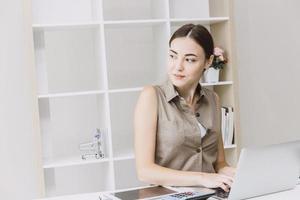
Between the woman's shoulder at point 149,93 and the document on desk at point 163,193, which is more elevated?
the woman's shoulder at point 149,93

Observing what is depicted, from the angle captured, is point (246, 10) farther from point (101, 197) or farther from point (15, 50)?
point (101, 197)

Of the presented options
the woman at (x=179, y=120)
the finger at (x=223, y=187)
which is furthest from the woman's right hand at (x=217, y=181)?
the woman at (x=179, y=120)

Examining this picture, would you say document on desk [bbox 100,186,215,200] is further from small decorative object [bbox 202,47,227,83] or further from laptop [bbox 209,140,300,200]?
small decorative object [bbox 202,47,227,83]

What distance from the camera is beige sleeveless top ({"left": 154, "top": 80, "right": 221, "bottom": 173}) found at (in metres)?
2.02

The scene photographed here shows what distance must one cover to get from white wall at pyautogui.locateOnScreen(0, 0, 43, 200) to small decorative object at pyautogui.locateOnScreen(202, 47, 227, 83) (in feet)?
4.22

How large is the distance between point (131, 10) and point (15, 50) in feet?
2.94

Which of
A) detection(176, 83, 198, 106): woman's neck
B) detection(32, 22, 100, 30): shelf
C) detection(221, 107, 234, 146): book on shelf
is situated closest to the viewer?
detection(176, 83, 198, 106): woman's neck

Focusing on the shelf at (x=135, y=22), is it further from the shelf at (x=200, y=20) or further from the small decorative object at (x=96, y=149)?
the small decorative object at (x=96, y=149)

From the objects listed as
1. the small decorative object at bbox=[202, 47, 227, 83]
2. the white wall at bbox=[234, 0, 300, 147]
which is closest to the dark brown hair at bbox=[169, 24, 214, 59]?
the small decorative object at bbox=[202, 47, 227, 83]

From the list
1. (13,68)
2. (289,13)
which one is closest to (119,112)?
(13,68)

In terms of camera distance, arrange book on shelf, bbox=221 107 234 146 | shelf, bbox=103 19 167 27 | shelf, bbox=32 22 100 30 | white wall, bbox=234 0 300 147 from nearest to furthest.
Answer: shelf, bbox=32 22 100 30 < shelf, bbox=103 19 167 27 < book on shelf, bbox=221 107 234 146 < white wall, bbox=234 0 300 147

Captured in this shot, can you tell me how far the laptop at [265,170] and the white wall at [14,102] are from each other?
206 centimetres

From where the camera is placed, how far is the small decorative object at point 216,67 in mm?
3174

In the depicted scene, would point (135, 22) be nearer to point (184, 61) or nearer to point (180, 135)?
point (184, 61)
